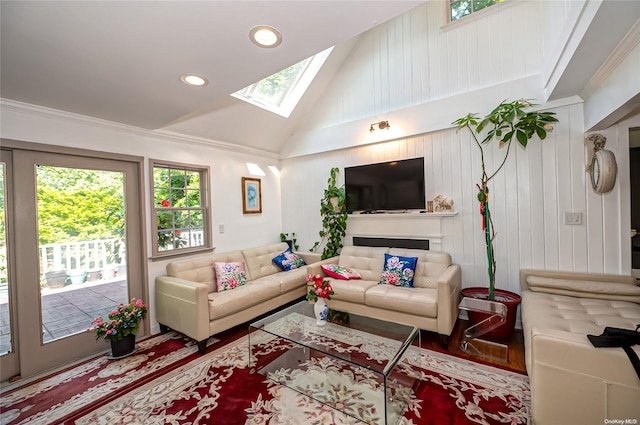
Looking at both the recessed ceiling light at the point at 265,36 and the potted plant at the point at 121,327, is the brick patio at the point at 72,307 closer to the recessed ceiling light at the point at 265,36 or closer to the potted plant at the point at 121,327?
the potted plant at the point at 121,327

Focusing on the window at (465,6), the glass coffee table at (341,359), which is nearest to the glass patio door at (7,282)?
the glass coffee table at (341,359)

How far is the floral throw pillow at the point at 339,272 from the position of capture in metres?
3.37

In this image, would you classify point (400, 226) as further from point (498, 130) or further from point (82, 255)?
point (82, 255)

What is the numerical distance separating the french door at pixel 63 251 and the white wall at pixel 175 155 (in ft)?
0.44

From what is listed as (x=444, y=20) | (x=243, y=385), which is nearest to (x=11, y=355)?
(x=243, y=385)

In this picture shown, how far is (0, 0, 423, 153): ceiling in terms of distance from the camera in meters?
1.38

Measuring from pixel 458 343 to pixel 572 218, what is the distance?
1646 millimetres

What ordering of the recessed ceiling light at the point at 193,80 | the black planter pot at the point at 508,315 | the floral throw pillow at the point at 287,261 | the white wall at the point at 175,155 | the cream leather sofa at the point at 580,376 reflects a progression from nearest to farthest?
the cream leather sofa at the point at 580,376 < the recessed ceiling light at the point at 193,80 < the white wall at the point at 175,155 < the black planter pot at the point at 508,315 < the floral throw pillow at the point at 287,261

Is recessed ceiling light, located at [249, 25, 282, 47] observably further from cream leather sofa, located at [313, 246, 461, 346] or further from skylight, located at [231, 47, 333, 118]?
cream leather sofa, located at [313, 246, 461, 346]

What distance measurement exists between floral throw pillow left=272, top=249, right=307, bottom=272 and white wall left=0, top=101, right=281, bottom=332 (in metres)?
0.54

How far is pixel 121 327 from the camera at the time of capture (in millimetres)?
2506

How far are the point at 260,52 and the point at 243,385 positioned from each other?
2371 mm

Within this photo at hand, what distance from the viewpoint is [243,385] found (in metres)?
2.09

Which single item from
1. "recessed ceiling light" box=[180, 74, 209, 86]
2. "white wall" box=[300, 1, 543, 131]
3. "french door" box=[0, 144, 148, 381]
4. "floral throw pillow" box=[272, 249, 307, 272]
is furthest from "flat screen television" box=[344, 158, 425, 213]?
"french door" box=[0, 144, 148, 381]
